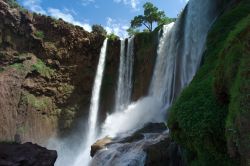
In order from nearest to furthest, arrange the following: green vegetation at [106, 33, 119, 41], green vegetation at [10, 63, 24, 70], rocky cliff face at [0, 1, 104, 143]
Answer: rocky cliff face at [0, 1, 104, 143] < green vegetation at [10, 63, 24, 70] < green vegetation at [106, 33, 119, 41]

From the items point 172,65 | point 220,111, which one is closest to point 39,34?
point 172,65

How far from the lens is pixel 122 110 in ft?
90.0

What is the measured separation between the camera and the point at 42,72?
1088 inches

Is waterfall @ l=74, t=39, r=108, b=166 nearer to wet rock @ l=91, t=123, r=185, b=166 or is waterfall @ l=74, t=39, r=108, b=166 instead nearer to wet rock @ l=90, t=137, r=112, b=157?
wet rock @ l=90, t=137, r=112, b=157

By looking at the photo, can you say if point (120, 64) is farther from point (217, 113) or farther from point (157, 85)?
point (217, 113)

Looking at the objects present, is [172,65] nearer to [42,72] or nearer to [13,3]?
[42,72]

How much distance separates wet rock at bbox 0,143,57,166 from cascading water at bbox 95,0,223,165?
82.8 inches

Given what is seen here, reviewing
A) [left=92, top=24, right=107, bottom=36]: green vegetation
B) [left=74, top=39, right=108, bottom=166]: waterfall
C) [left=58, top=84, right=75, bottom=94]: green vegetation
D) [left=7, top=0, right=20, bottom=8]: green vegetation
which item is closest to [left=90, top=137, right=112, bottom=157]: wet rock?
[left=74, top=39, right=108, bottom=166]: waterfall

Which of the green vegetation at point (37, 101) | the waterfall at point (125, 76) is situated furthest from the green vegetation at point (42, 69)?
the waterfall at point (125, 76)

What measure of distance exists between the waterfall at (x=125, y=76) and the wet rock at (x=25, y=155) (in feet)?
43.2

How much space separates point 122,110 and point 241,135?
21207mm

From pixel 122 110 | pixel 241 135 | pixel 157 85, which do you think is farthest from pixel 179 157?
pixel 122 110

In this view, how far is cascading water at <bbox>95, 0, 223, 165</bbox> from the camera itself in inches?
746

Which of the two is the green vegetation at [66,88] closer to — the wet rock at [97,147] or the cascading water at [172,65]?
the cascading water at [172,65]
